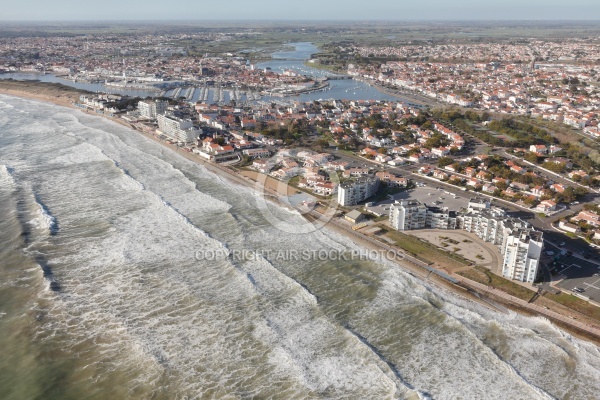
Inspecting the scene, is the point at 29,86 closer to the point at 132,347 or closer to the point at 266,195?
the point at 266,195

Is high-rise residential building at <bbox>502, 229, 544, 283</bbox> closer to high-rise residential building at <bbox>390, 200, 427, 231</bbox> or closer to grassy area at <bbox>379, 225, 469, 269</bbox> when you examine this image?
grassy area at <bbox>379, 225, 469, 269</bbox>

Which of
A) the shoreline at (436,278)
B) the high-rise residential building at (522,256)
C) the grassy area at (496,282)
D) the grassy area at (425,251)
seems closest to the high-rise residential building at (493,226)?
the high-rise residential building at (522,256)

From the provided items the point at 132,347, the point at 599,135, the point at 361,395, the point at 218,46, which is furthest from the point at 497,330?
the point at 218,46

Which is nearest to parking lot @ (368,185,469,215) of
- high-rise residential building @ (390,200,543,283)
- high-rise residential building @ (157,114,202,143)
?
high-rise residential building @ (390,200,543,283)

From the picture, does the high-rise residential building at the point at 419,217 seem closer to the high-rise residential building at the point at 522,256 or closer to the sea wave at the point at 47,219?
the high-rise residential building at the point at 522,256

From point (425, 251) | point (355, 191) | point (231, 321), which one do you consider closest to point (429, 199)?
point (355, 191)

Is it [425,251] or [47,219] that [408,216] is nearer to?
[425,251]

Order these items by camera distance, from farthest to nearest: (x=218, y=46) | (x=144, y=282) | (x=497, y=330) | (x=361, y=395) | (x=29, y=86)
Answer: (x=218, y=46)
(x=29, y=86)
(x=144, y=282)
(x=497, y=330)
(x=361, y=395)
